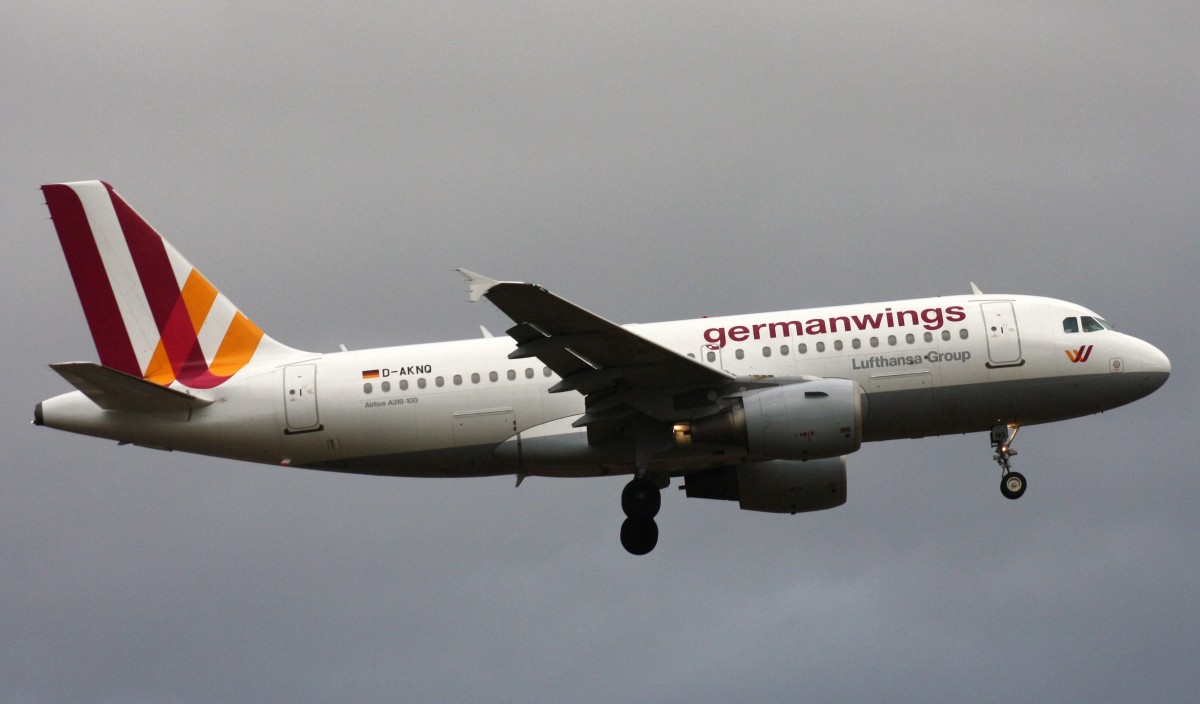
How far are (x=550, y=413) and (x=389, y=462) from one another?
389 cm

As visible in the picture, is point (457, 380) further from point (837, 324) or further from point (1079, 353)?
point (1079, 353)

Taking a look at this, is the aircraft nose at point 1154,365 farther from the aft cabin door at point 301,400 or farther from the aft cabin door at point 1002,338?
the aft cabin door at point 301,400

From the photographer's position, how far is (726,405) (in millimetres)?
35406

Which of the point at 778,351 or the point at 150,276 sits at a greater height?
the point at 150,276

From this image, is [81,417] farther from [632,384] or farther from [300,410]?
[632,384]

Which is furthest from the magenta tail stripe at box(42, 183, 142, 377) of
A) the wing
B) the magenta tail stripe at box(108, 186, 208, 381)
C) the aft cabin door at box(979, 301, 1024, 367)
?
the aft cabin door at box(979, 301, 1024, 367)

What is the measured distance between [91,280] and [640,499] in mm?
14282

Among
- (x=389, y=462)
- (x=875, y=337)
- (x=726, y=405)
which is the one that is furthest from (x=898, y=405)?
(x=389, y=462)

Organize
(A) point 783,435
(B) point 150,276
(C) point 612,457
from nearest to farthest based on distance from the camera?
(A) point 783,435 < (C) point 612,457 < (B) point 150,276

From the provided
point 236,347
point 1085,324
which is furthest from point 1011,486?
point 236,347

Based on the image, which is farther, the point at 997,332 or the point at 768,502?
the point at 768,502

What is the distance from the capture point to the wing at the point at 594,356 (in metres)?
32.2

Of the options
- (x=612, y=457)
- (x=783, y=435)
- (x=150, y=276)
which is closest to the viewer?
(x=783, y=435)

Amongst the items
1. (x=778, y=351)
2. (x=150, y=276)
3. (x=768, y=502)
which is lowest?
(x=768, y=502)
